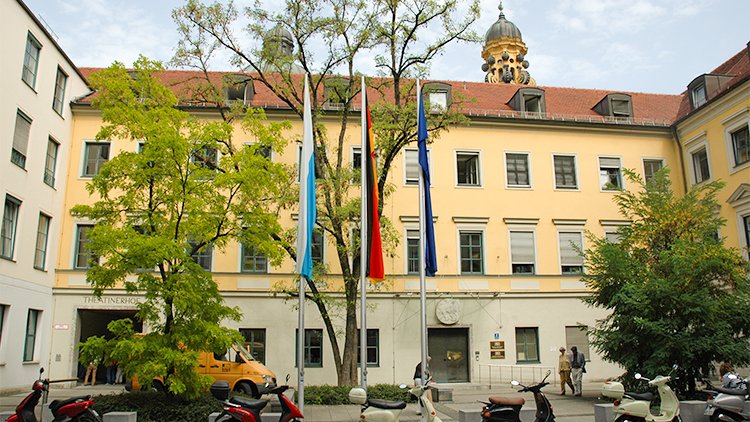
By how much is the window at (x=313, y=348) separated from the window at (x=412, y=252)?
462 centimetres

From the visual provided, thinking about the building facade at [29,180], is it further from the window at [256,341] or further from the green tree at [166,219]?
the green tree at [166,219]

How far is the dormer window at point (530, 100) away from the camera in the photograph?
30281mm

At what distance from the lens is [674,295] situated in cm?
1773

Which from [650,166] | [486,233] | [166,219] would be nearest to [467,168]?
[486,233]

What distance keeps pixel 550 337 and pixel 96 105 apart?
2007 cm

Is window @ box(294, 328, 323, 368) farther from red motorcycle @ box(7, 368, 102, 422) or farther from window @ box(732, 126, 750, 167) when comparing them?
window @ box(732, 126, 750, 167)

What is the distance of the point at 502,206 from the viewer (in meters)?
28.0

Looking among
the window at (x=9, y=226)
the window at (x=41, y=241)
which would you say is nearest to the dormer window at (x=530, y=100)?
the window at (x=41, y=241)

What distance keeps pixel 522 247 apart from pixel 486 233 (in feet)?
5.84

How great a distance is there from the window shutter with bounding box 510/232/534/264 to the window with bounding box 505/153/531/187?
2365 millimetres

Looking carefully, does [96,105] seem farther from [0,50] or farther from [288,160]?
[288,160]

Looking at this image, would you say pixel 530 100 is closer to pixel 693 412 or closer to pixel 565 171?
pixel 565 171

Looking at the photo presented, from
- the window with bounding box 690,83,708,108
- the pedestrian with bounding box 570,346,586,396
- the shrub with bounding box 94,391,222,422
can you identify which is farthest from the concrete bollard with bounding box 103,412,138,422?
the window with bounding box 690,83,708,108

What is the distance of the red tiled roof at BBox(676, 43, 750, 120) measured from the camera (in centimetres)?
2680
